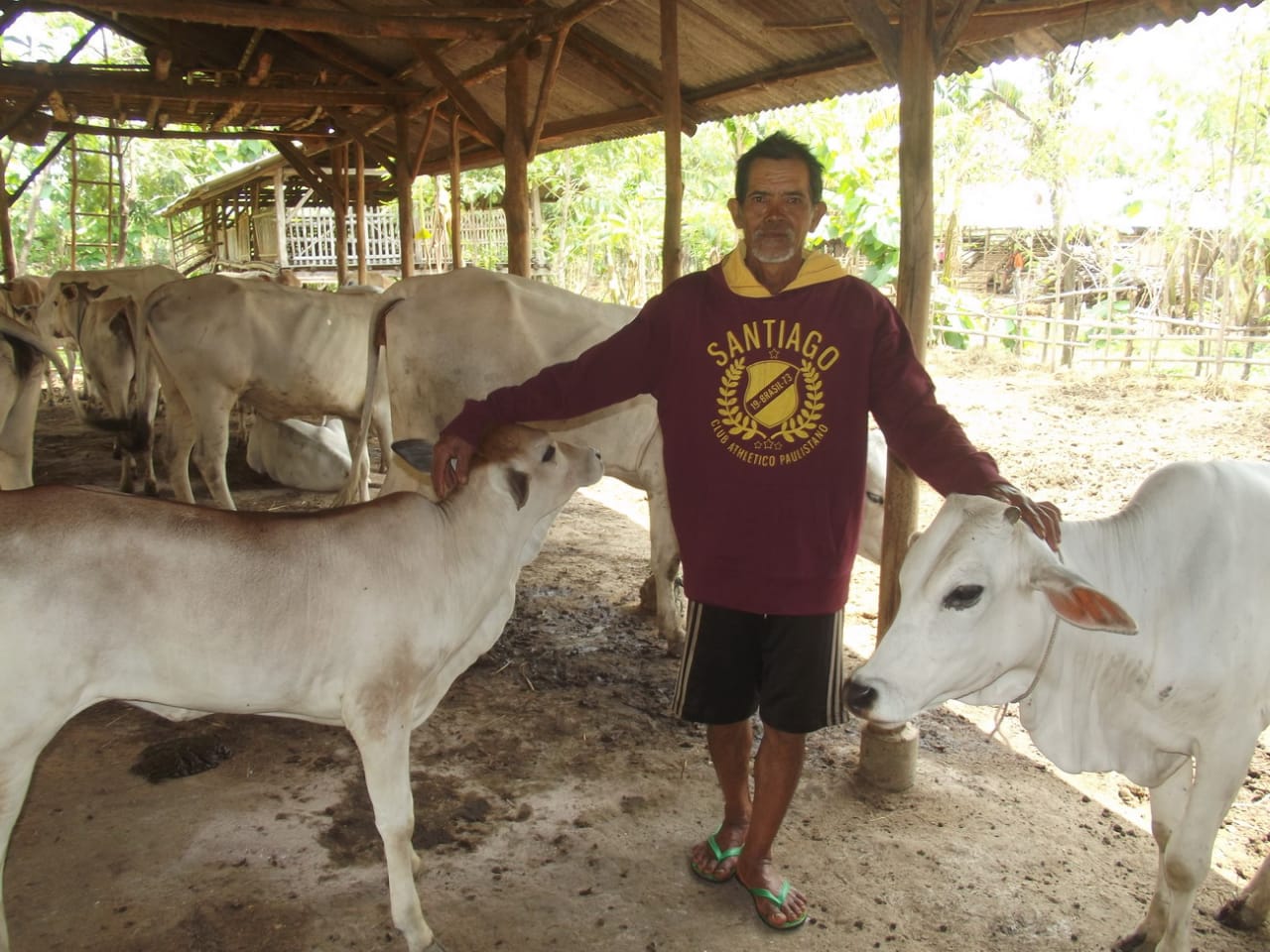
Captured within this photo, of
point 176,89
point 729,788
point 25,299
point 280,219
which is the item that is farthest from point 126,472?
point 280,219

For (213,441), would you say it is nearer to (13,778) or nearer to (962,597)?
(13,778)

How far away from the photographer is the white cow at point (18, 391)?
14.9ft

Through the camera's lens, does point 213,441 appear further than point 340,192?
No

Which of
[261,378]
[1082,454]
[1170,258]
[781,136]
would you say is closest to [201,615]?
[781,136]

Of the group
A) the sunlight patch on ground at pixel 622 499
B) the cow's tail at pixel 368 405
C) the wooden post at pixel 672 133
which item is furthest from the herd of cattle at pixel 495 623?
the sunlight patch on ground at pixel 622 499

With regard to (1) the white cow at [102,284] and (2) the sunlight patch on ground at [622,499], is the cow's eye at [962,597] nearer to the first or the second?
(2) the sunlight patch on ground at [622,499]

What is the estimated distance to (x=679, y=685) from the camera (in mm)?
2785

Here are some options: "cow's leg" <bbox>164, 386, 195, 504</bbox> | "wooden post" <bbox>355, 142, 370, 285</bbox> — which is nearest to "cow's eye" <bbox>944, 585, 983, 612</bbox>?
"cow's leg" <bbox>164, 386, 195, 504</bbox>

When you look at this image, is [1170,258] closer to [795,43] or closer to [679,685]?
[795,43]

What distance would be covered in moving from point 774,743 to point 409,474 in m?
2.38

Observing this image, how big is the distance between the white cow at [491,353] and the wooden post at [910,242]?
1072 millimetres

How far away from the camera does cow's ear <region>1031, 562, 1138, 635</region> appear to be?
1.97m

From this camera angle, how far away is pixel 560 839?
3.11 metres

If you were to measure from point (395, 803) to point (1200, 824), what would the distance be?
2.07 m
